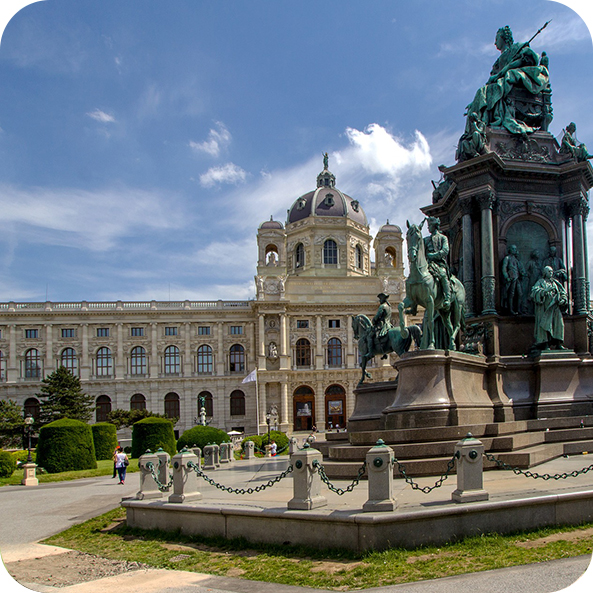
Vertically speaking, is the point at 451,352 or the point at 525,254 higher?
the point at 525,254

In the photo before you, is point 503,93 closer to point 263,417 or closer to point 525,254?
point 525,254

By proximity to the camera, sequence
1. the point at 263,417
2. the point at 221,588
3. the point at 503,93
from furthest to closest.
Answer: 1. the point at 263,417
2. the point at 503,93
3. the point at 221,588

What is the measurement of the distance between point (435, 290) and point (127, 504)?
811 cm

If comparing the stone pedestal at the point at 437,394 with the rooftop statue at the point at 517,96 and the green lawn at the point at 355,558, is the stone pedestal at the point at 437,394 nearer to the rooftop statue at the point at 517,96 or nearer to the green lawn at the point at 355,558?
the green lawn at the point at 355,558

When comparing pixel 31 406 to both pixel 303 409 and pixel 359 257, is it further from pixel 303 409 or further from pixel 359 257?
pixel 359 257

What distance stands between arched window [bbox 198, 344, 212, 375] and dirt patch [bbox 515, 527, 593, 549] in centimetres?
7337

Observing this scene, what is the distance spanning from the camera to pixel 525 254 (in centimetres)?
1714

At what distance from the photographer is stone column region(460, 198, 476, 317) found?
1709 centimetres

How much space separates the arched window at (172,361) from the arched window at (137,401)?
4.42 m

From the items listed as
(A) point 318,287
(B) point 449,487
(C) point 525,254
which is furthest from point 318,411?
(B) point 449,487

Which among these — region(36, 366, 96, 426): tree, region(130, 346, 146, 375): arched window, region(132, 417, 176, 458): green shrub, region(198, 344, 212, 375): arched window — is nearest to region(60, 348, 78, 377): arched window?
region(130, 346, 146, 375): arched window

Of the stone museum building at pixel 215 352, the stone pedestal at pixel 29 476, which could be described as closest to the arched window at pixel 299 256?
the stone museum building at pixel 215 352

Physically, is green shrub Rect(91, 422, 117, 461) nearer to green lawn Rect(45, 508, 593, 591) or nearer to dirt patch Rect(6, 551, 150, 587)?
dirt patch Rect(6, 551, 150, 587)

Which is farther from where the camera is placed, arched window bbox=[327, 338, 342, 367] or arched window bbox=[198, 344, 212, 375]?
arched window bbox=[198, 344, 212, 375]
